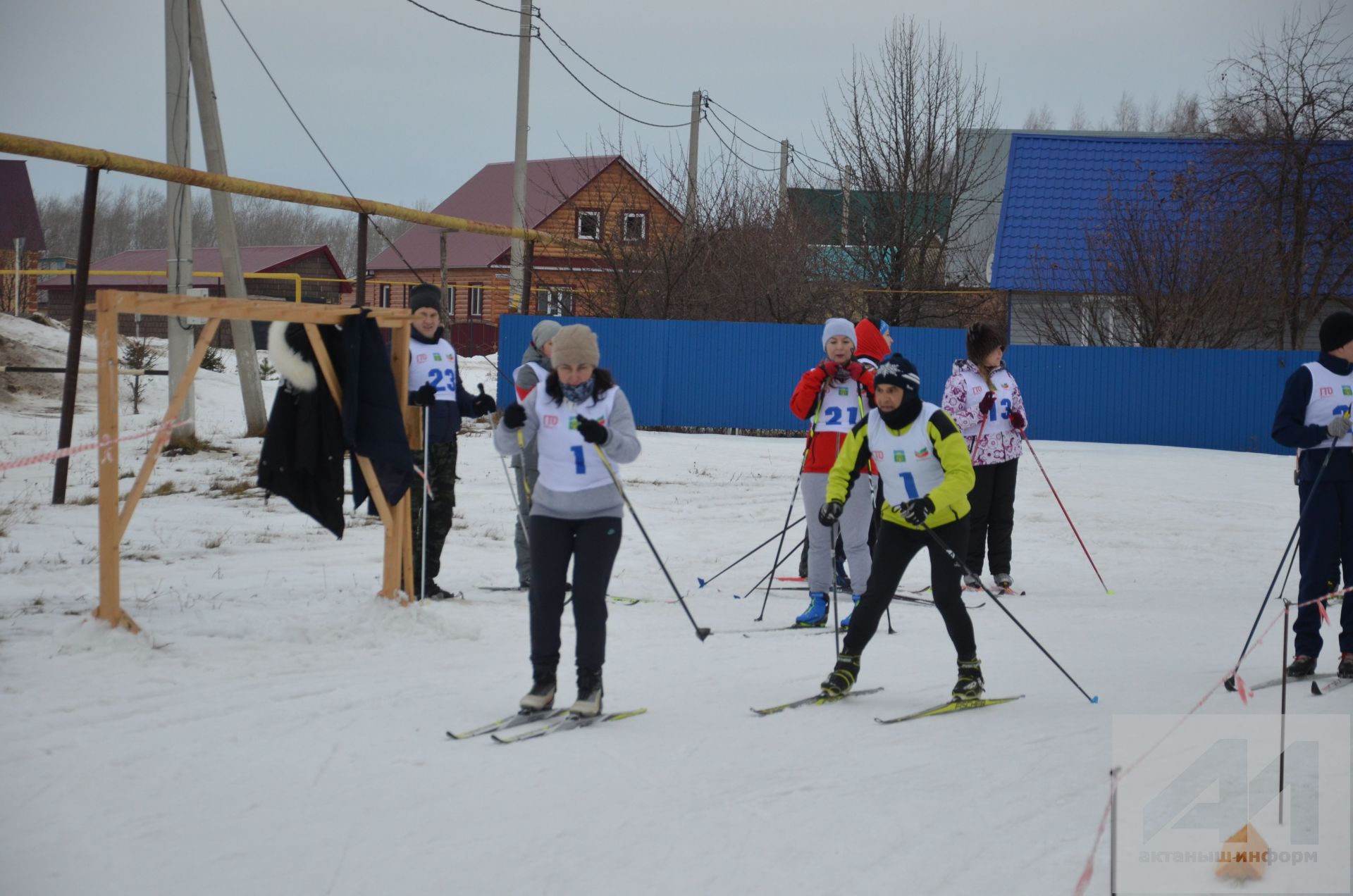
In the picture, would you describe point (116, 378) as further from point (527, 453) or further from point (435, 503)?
point (527, 453)

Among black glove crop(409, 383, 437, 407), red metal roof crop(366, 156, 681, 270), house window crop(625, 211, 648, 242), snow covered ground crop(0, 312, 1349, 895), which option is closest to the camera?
snow covered ground crop(0, 312, 1349, 895)

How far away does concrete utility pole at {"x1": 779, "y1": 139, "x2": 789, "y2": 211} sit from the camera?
24.4m

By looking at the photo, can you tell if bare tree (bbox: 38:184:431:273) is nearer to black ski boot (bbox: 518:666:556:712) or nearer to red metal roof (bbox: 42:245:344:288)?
red metal roof (bbox: 42:245:344:288)

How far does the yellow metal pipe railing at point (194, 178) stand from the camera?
9094 millimetres

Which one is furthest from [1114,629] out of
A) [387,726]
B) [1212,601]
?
[387,726]

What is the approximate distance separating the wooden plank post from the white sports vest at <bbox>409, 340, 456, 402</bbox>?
6.10 feet

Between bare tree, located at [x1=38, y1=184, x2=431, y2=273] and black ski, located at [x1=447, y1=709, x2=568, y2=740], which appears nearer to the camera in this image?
black ski, located at [x1=447, y1=709, x2=568, y2=740]

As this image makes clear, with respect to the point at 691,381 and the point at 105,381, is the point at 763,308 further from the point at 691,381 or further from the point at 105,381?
the point at 105,381

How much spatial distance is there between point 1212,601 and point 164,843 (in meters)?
7.04

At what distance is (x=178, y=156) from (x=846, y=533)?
980 cm

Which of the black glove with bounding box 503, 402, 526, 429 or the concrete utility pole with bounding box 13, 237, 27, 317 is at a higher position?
the concrete utility pole with bounding box 13, 237, 27, 317

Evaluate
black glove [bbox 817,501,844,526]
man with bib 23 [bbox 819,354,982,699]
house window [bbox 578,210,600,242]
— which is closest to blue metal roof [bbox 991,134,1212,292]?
house window [bbox 578,210,600,242]

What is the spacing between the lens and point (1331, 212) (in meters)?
22.3

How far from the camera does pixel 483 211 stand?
4331cm
